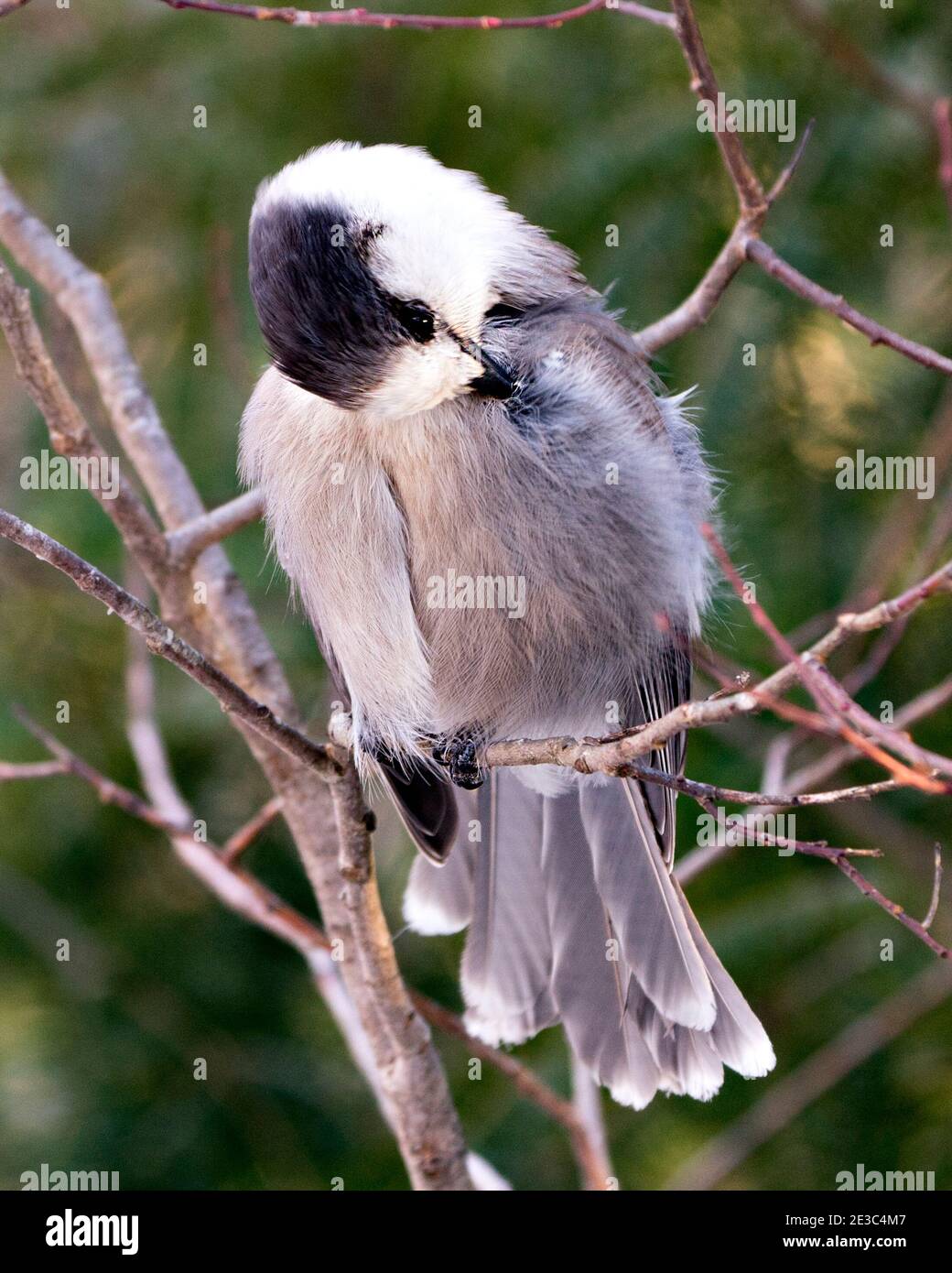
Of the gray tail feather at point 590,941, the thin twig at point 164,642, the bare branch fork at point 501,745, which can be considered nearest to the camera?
the bare branch fork at point 501,745

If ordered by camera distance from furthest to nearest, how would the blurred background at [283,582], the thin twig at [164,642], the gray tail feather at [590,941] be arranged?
the blurred background at [283,582]
the gray tail feather at [590,941]
the thin twig at [164,642]

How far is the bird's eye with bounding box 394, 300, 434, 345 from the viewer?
2.35 m

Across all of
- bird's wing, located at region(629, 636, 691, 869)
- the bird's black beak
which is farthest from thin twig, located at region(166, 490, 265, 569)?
bird's wing, located at region(629, 636, 691, 869)

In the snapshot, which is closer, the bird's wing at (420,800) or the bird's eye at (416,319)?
the bird's eye at (416,319)

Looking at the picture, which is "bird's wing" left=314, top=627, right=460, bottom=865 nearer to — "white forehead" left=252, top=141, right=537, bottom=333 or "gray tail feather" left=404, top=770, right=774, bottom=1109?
"gray tail feather" left=404, top=770, right=774, bottom=1109

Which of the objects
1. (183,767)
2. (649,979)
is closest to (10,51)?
(183,767)

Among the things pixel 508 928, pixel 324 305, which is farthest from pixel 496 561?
pixel 508 928

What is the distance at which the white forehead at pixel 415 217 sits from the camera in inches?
94.3

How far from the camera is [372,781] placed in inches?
125

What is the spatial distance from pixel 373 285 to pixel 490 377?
11.2 inches

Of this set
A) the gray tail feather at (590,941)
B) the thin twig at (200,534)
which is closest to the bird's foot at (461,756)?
the gray tail feather at (590,941)

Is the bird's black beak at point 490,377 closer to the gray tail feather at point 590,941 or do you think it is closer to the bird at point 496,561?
the bird at point 496,561

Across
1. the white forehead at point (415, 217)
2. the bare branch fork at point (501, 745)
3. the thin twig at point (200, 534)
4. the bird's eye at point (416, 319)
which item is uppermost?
the white forehead at point (415, 217)

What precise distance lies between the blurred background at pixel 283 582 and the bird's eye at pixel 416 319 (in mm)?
1276
